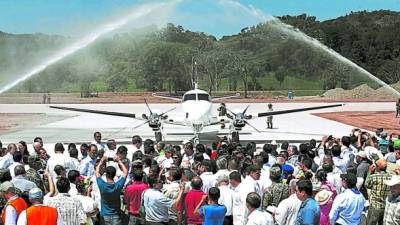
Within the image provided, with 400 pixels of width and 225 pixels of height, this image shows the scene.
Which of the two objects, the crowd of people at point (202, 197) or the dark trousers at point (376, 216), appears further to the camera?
the dark trousers at point (376, 216)

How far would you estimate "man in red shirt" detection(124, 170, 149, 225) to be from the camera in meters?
8.88

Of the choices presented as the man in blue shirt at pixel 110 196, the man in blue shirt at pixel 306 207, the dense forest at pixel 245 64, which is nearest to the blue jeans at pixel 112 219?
the man in blue shirt at pixel 110 196

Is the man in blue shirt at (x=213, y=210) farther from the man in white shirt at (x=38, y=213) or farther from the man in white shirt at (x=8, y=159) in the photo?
the man in white shirt at (x=8, y=159)

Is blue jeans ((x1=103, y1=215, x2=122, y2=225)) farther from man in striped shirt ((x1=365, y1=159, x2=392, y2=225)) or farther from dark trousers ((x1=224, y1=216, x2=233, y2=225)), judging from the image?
man in striped shirt ((x1=365, y1=159, x2=392, y2=225))

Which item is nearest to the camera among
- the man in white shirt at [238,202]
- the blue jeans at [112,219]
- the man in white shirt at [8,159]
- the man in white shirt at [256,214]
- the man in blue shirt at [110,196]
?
the man in white shirt at [256,214]

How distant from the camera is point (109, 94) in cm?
10481

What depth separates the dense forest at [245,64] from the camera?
107812 millimetres

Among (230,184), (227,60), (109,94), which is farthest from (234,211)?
(227,60)

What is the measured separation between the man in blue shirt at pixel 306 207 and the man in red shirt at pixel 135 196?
2.57 m

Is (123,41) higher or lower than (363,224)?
higher

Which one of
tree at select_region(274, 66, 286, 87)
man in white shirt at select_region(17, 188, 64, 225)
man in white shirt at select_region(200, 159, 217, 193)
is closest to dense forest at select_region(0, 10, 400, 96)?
tree at select_region(274, 66, 286, 87)

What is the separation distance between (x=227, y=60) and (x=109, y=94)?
85.4ft

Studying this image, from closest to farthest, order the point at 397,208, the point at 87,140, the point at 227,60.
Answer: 1. the point at 397,208
2. the point at 87,140
3. the point at 227,60

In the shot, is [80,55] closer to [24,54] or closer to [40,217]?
[24,54]
